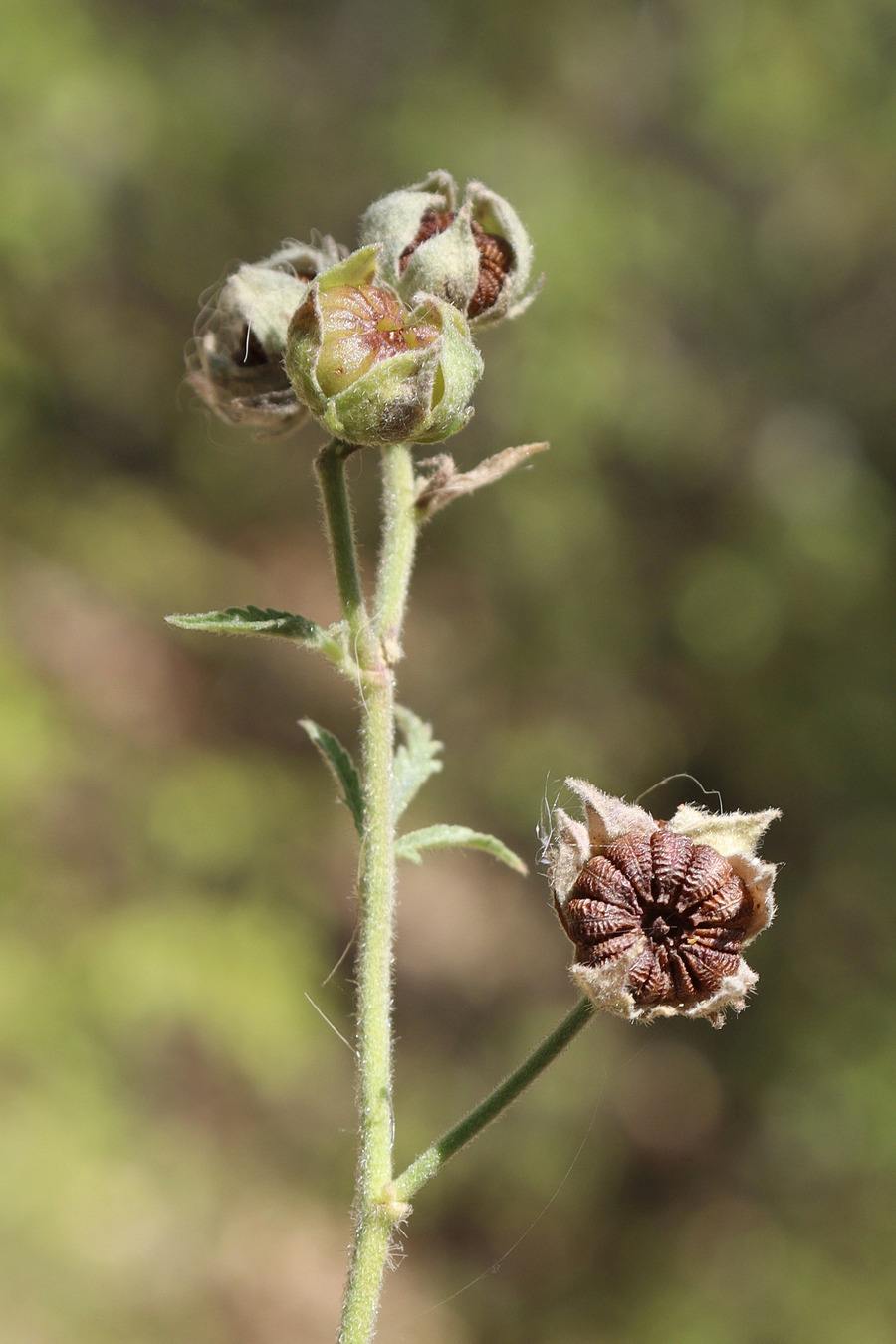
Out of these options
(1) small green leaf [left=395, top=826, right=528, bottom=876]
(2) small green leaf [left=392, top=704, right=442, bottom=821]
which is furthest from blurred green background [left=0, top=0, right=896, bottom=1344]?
(1) small green leaf [left=395, top=826, right=528, bottom=876]

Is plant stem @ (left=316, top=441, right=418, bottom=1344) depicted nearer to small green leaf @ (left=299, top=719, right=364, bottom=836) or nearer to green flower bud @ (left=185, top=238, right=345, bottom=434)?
small green leaf @ (left=299, top=719, right=364, bottom=836)

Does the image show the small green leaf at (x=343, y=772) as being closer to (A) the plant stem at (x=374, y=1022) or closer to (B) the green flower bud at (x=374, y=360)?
(A) the plant stem at (x=374, y=1022)

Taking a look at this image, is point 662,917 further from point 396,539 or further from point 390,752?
point 396,539

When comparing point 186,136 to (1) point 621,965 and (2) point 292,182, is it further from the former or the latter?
(1) point 621,965

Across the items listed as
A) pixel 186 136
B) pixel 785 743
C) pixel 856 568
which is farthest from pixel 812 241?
pixel 186 136

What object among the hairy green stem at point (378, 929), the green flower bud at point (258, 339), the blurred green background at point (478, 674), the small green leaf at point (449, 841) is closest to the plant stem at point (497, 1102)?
the hairy green stem at point (378, 929)

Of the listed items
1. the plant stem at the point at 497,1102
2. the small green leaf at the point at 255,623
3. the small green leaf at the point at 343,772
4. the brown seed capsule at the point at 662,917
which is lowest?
the plant stem at the point at 497,1102
